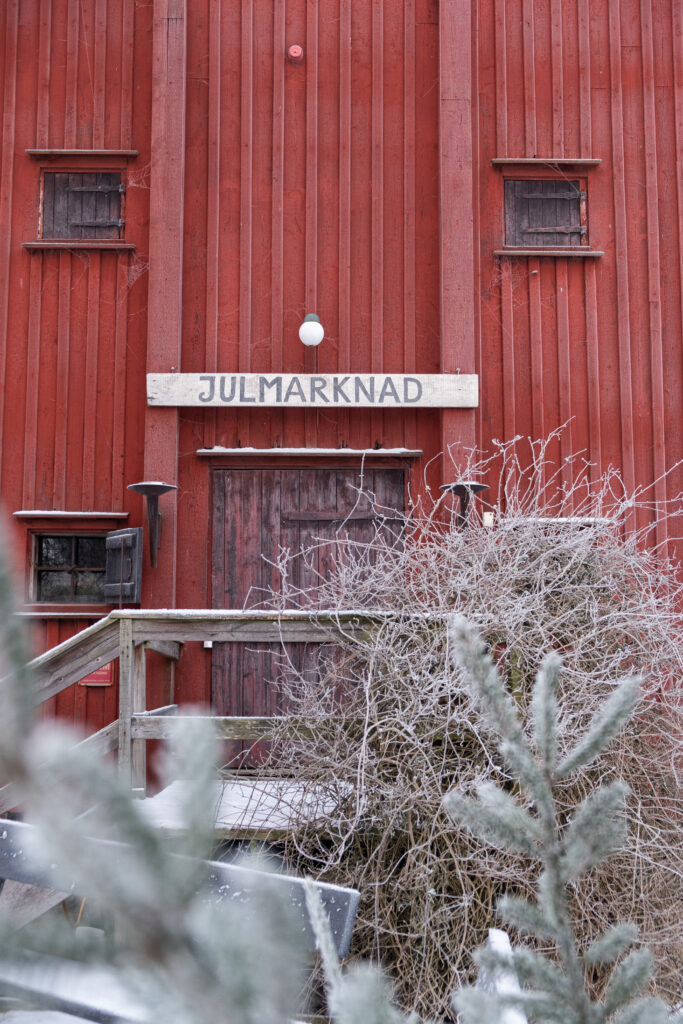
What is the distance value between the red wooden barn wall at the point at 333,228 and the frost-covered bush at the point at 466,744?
3.24m

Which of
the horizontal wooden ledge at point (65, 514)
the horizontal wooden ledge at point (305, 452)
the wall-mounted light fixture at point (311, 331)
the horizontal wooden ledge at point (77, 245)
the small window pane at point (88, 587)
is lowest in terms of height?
the small window pane at point (88, 587)

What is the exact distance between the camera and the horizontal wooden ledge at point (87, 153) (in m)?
8.52

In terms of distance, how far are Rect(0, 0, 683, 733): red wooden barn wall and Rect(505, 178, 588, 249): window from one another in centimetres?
13

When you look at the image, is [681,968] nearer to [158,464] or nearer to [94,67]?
[158,464]

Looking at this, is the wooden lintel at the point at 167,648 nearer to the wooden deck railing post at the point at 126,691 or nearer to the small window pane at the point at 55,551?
A: the wooden deck railing post at the point at 126,691

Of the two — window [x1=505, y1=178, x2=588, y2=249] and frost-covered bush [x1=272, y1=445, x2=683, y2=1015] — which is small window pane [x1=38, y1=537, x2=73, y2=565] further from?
window [x1=505, y1=178, x2=588, y2=249]

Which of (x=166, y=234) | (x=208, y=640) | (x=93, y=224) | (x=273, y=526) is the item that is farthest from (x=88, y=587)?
(x=93, y=224)

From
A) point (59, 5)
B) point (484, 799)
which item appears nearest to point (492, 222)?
point (59, 5)

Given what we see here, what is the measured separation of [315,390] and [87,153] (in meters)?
3.18

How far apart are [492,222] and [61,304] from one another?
4.09 meters

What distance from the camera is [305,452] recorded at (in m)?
8.08

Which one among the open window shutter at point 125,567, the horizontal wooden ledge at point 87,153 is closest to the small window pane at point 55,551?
the open window shutter at point 125,567

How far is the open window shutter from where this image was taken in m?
7.64

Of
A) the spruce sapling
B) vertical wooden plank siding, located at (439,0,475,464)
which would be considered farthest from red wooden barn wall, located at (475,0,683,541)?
the spruce sapling
